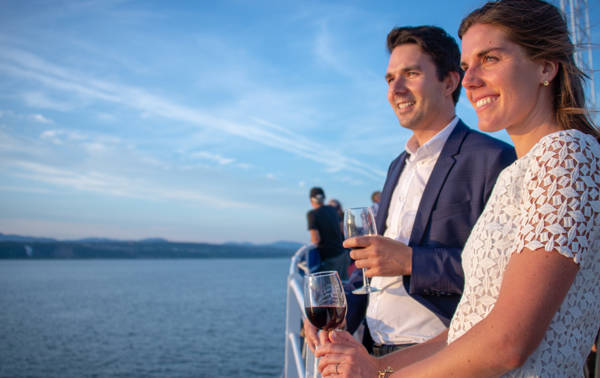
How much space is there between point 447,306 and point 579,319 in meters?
0.90

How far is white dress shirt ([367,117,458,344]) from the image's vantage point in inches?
83.2

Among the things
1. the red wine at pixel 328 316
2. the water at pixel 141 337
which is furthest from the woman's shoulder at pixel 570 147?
the water at pixel 141 337

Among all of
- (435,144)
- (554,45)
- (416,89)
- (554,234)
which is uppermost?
(416,89)

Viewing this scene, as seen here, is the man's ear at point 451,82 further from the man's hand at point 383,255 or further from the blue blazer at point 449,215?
the man's hand at point 383,255

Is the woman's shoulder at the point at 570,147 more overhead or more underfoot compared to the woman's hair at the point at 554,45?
more underfoot

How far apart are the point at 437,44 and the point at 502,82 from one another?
113cm

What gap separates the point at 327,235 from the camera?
793cm

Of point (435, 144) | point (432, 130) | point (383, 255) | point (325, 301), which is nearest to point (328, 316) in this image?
point (325, 301)

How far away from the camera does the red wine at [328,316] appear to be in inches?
68.2

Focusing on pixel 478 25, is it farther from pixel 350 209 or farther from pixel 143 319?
pixel 143 319

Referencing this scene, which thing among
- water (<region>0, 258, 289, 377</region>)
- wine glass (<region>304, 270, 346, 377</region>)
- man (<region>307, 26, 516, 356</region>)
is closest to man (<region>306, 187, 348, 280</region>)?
man (<region>307, 26, 516, 356</region>)

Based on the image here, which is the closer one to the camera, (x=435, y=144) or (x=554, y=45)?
(x=554, y=45)

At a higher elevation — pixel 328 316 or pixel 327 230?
pixel 327 230

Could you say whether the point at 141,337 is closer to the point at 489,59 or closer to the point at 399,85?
the point at 399,85
